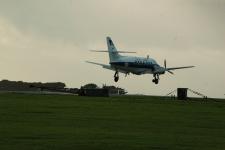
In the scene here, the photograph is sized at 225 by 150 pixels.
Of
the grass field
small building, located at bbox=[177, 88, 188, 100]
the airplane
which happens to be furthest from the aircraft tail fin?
the grass field

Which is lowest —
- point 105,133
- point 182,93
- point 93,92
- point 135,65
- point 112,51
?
point 105,133

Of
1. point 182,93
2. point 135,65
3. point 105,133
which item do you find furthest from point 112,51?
point 105,133

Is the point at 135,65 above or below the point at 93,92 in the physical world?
above

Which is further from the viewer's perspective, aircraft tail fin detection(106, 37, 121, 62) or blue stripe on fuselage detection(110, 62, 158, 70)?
aircraft tail fin detection(106, 37, 121, 62)

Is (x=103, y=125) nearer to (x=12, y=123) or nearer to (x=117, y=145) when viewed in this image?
(x=12, y=123)

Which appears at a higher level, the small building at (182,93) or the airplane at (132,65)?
the airplane at (132,65)

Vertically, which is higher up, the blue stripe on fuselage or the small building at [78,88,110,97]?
the blue stripe on fuselage

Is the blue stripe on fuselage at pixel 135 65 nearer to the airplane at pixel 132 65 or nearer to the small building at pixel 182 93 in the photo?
the airplane at pixel 132 65

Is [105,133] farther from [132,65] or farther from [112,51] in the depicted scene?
[112,51]

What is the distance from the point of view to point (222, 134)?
119ft

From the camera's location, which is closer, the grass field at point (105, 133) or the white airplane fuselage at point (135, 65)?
the grass field at point (105, 133)

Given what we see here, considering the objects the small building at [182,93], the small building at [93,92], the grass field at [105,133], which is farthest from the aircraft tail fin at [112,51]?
the grass field at [105,133]

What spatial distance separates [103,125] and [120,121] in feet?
12.8

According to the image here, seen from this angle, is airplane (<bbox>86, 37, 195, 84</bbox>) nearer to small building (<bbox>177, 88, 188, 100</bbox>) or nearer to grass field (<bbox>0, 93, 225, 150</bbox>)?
small building (<bbox>177, 88, 188, 100</bbox>)
